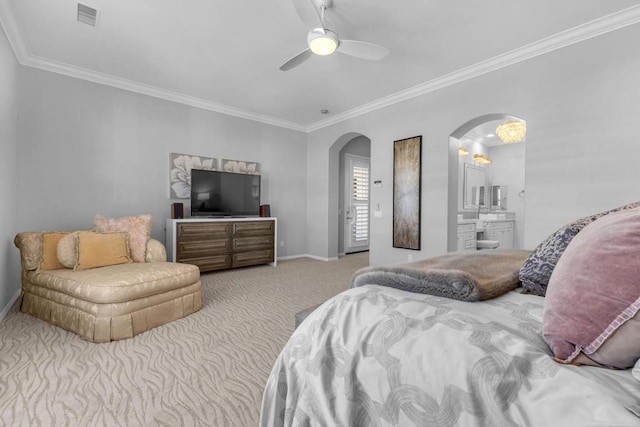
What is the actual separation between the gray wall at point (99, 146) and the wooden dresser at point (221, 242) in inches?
20.0

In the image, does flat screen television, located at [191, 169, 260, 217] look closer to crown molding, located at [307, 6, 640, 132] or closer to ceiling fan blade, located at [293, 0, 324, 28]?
crown molding, located at [307, 6, 640, 132]

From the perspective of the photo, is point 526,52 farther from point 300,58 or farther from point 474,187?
point 474,187

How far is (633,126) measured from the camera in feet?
8.71

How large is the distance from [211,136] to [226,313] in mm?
3207

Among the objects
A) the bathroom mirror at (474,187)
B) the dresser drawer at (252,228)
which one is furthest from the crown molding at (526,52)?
the bathroom mirror at (474,187)

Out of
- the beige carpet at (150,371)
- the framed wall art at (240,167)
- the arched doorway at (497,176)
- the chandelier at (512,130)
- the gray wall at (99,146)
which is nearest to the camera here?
the beige carpet at (150,371)

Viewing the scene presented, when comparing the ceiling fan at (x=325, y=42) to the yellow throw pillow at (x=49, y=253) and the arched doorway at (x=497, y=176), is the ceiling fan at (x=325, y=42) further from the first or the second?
the arched doorway at (x=497, y=176)

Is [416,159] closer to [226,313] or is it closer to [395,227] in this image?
[395,227]

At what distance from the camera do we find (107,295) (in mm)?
2207

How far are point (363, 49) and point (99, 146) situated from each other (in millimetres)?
3581

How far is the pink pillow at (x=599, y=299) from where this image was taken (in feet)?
2.06

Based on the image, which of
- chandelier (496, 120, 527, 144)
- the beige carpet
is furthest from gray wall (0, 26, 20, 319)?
chandelier (496, 120, 527, 144)

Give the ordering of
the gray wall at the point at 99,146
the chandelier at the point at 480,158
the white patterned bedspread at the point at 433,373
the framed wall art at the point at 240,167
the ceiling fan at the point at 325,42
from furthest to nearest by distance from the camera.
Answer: the chandelier at the point at 480,158, the framed wall art at the point at 240,167, the gray wall at the point at 99,146, the ceiling fan at the point at 325,42, the white patterned bedspread at the point at 433,373

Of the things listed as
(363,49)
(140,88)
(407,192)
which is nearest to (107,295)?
(363,49)
